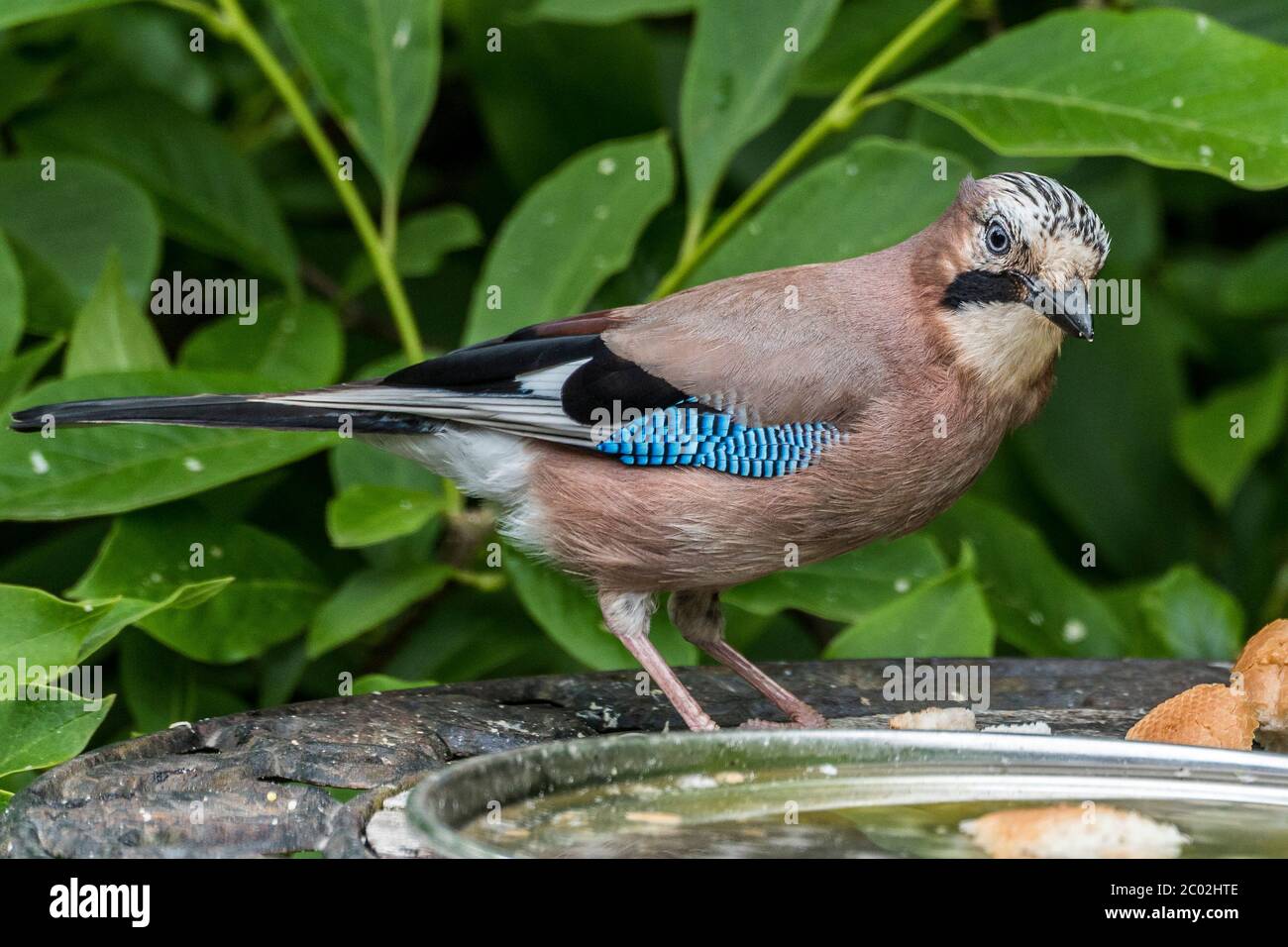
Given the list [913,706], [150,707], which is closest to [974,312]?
[913,706]

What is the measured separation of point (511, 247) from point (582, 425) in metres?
0.83

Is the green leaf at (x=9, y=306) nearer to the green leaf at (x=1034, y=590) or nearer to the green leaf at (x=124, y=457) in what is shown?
the green leaf at (x=124, y=457)

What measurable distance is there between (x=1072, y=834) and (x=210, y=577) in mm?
2076

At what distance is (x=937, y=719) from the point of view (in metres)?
2.74

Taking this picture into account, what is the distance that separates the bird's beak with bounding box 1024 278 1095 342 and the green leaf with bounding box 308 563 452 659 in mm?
1459

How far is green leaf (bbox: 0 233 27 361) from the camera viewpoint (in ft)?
11.6

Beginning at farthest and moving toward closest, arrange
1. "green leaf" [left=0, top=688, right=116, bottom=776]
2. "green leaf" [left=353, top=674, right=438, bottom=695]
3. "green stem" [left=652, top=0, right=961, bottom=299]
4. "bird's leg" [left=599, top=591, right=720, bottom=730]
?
"green stem" [left=652, top=0, right=961, bottom=299] → "bird's leg" [left=599, top=591, right=720, bottom=730] → "green leaf" [left=353, top=674, right=438, bottom=695] → "green leaf" [left=0, top=688, right=116, bottom=776]

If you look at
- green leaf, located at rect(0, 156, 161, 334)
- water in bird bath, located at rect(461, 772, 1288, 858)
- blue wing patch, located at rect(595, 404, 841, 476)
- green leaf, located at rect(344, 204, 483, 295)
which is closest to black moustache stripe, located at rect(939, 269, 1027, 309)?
blue wing patch, located at rect(595, 404, 841, 476)

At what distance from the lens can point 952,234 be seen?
10.6ft

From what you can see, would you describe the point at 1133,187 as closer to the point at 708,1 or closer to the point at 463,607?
the point at 708,1

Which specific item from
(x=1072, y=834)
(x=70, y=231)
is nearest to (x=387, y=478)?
(x=70, y=231)

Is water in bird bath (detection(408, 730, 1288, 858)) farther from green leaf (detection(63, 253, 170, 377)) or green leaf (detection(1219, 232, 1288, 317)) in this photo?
green leaf (detection(1219, 232, 1288, 317))

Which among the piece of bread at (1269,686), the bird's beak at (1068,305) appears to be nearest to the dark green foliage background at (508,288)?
the bird's beak at (1068,305)

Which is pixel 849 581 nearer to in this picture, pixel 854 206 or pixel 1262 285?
pixel 854 206
